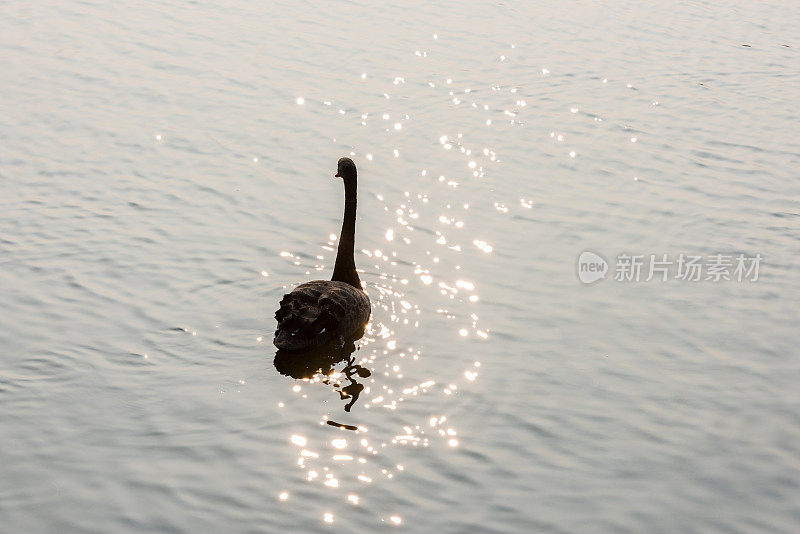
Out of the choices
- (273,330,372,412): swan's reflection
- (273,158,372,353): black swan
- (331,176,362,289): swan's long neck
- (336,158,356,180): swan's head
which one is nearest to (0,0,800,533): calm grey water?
(273,330,372,412): swan's reflection

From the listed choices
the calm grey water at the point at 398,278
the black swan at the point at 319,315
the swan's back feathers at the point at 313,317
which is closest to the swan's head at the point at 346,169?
the calm grey water at the point at 398,278

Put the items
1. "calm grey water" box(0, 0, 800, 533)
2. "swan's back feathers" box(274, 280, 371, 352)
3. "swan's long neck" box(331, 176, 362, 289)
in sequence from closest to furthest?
1. "calm grey water" box(0, 0, 800, 533)
2. "swan's back feathers" box(274, 280, 371, 352)
3. "swan's long neck" box(331, 176, 362, 289)

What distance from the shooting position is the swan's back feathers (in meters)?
10.1

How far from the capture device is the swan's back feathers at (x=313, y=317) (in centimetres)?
1006

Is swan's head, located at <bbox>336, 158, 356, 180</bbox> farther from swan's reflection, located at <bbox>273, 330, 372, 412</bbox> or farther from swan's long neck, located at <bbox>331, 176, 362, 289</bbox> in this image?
swan's reflection, located at <bbox>273, 330, 372, 412</bbox>

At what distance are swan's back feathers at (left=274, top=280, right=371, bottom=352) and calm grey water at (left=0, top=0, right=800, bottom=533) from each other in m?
0.51

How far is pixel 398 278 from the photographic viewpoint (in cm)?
1256

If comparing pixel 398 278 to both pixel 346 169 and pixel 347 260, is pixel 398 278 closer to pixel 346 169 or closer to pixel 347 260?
pixel 347 260

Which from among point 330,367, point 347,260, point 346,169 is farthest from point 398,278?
point 330,367

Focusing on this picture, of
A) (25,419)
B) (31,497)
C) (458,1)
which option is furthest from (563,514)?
(458,1)

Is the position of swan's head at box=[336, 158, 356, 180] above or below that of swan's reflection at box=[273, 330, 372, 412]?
above

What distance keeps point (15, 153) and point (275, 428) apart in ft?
29.7

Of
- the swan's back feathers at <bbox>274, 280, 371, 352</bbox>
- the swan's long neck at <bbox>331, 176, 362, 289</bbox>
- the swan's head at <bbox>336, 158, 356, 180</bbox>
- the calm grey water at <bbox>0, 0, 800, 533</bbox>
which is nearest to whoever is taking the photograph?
the calm grey water at <bbox>0, 0, 800, 533</bbox>

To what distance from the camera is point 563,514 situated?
8.52 metres
